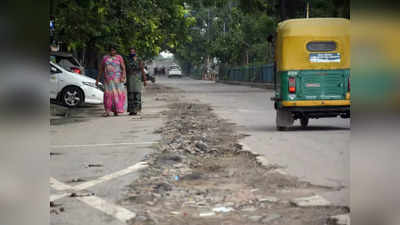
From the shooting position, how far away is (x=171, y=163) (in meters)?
7.98

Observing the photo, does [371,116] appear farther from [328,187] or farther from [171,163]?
[171,163]

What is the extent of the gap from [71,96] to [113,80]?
3.93 metres

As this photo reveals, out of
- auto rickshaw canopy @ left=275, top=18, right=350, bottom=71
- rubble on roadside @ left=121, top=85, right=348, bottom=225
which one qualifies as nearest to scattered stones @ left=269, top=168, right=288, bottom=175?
rubble on roadside @ left=121, top=85, right=348, bottom=225

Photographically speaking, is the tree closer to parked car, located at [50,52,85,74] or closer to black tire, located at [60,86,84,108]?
black tire, located at [60,86,84,108]

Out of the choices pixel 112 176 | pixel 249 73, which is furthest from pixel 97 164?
pixel 249 73

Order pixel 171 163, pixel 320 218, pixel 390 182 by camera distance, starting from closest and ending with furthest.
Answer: pixel 390 182 → pixel 320 218 → pixel 171 163

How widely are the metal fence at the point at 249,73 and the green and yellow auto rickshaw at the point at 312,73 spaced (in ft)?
92.1

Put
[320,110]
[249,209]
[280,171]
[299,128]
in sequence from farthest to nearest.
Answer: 1. [299,128]
2. [320,110]
3. [280,171]
4. [249,209]

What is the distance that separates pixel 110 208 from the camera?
16.8 ft

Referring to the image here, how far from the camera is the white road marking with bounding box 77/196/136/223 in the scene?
473 centimetres

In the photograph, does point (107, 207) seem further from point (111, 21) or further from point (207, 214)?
point (111, 21)

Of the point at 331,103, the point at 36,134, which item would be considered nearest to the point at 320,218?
the point at 36,134

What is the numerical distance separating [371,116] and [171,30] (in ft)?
97.8

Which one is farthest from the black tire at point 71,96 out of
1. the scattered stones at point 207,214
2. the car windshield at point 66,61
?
Answer: the scattered stones at point 207,214
